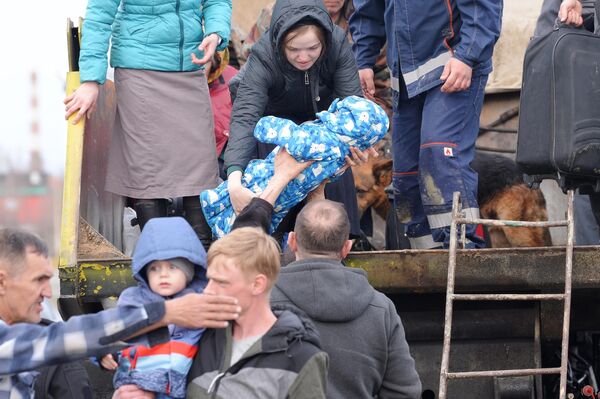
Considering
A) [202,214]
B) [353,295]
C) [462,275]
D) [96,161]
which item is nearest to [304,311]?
[353,295]

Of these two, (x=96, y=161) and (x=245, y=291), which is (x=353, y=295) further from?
(x=96, y=161)

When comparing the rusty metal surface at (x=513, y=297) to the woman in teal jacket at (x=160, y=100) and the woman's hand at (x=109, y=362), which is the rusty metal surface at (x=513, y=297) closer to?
the woman in teal jacket at (x=160, y=100)

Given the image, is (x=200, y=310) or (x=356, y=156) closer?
(x=200, y=310)

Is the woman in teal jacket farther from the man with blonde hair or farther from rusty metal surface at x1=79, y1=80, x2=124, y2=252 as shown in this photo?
the man with blonde hair

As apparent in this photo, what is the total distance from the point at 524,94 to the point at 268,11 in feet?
9.02

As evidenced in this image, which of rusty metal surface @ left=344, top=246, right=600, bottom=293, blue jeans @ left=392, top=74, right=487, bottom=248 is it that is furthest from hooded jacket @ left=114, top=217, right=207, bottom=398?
blue jeans @ left=392, top=74, right=487, bottom=248

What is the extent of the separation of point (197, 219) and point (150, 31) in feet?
3.09

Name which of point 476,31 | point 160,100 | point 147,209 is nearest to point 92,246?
point 147,209

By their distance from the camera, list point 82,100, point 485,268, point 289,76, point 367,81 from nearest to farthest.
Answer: point 485,268
point 289,76
point 82,100
point 367,81

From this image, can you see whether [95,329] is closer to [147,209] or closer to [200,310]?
[200,310]

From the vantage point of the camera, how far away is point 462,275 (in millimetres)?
5594

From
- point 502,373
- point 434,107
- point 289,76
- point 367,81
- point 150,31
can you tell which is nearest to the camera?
point 502,373

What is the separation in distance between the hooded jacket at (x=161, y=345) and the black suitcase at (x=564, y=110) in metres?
2.21

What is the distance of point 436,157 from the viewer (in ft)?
20.5
